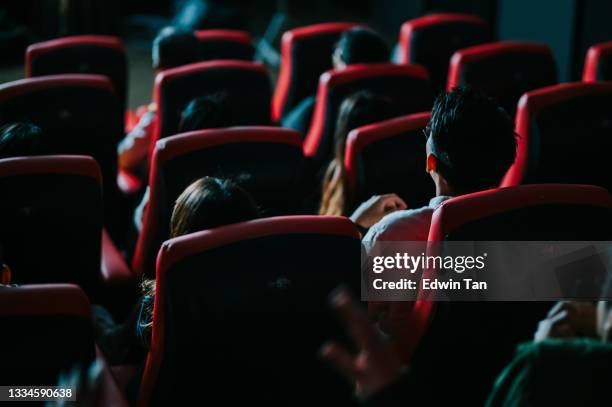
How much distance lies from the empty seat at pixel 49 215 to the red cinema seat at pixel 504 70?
1.63m

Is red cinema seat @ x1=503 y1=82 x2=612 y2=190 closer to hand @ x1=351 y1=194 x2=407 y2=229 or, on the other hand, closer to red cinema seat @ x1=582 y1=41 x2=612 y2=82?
hand @ x1=351 y1=194 x2=407 y2=229

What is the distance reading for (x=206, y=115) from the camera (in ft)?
9.45

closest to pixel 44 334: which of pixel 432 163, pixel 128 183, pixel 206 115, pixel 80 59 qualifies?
pixel 432 163

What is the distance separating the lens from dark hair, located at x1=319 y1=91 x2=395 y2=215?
2.68m

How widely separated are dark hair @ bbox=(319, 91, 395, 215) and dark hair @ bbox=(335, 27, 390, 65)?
855mm

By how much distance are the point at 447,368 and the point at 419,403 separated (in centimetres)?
70

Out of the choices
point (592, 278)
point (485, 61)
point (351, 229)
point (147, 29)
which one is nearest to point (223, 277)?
point (351, 229)

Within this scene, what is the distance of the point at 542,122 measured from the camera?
2705 mm

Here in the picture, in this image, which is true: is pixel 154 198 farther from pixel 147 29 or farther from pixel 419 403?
pixel 147 29

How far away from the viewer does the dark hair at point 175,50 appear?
3820 millimetres

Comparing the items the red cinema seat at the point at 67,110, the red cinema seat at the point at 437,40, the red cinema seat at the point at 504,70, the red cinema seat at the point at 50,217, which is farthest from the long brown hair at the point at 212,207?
the red cinema seat at the point at 437,40

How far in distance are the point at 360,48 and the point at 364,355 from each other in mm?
2696

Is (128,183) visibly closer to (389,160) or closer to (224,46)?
(224,46)

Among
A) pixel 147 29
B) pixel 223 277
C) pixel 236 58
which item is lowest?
pixel 147 29
